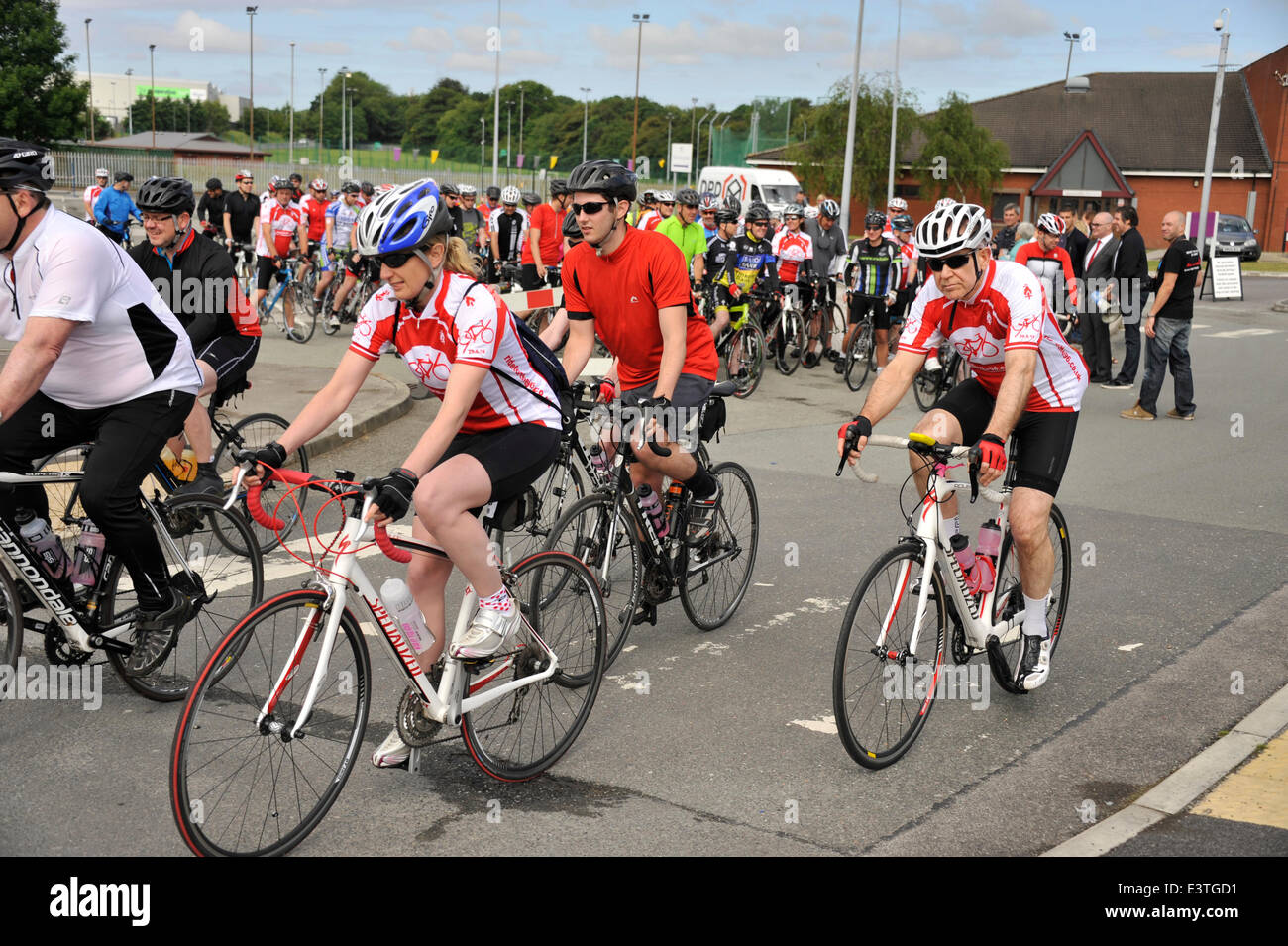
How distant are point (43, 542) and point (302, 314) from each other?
14.7 meters

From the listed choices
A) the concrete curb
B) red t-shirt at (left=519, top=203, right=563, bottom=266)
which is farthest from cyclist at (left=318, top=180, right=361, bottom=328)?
the concrete curb

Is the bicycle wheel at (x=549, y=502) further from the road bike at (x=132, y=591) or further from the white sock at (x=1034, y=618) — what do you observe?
the white sock at (x=1034, y=618)

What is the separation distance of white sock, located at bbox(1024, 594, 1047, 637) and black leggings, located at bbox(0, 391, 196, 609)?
3.57 metres

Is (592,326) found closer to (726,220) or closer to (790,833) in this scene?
(790,833)

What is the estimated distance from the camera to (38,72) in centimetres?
6009

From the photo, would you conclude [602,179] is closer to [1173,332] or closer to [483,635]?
[483,635]

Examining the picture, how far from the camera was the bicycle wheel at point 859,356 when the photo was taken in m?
15.3

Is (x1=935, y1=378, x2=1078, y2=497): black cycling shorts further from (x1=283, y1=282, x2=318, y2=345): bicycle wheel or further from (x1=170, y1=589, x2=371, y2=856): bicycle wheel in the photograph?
(x1=283, y1=282, x2=318, y2=345): bicycle wheel

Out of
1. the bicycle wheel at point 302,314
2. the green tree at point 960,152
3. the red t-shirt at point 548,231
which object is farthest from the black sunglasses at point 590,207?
the green tree at point 960,152

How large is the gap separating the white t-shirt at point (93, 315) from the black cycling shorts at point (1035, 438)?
10.6 feet

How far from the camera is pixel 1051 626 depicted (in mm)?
5664

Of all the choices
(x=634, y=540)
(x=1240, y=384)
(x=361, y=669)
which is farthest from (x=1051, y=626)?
(x=1240, y=384)

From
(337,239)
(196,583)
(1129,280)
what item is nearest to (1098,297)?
(1129,280)

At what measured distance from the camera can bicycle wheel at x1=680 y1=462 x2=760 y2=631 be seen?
6.10 meters
